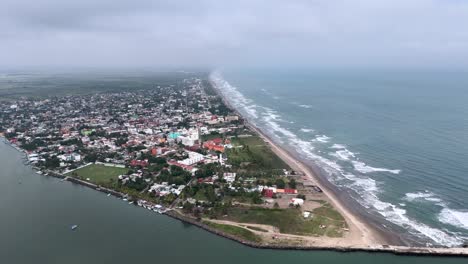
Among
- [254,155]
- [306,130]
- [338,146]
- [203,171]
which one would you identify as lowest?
[203,171]

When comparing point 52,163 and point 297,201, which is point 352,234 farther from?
point 52,163

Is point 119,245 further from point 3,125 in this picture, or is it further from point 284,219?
point 3,125

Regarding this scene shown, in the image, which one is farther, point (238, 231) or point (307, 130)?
point (307, 130)

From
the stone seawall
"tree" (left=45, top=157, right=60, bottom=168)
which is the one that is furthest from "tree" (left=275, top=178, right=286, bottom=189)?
"tree" (left=45, top=157, right=60, bottom=168)

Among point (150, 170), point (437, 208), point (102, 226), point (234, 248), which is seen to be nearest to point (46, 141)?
point (150, 170)

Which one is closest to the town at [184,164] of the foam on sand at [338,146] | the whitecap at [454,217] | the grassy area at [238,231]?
the grassy area at [238,231]

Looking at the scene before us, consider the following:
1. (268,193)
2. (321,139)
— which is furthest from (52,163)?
(321,139)

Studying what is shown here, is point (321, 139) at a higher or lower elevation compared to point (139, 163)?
higher
